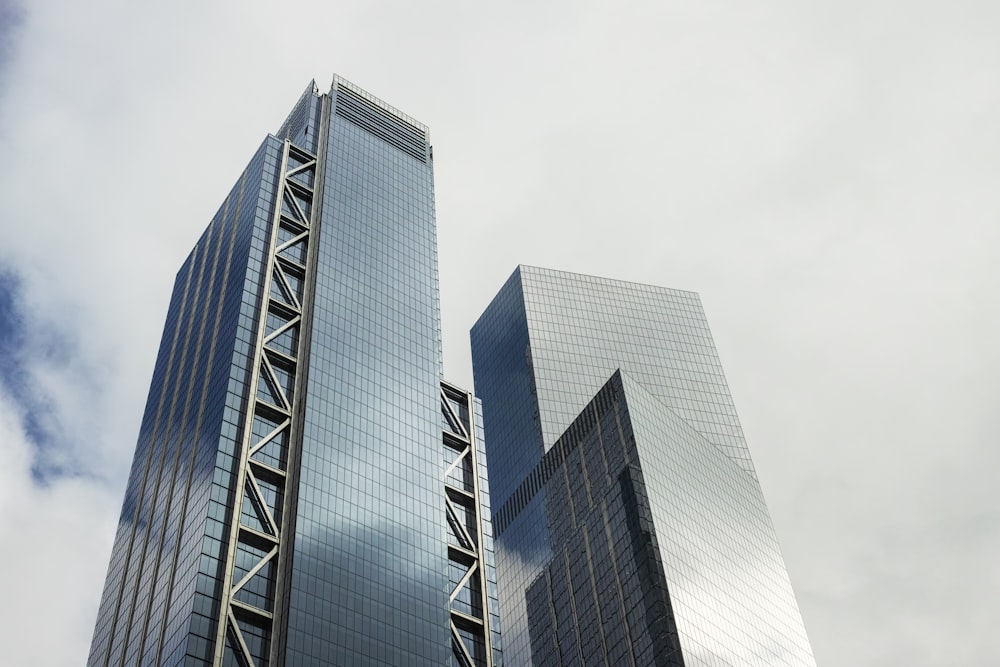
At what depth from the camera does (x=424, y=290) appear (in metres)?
149

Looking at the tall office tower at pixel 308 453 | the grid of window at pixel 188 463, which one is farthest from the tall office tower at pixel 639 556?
the grid of window at pixel 188 463

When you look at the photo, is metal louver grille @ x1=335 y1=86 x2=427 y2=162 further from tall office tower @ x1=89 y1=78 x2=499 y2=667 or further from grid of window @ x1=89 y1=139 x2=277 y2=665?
grid of window @ x1=89 y1=139 x2=277 y2=665

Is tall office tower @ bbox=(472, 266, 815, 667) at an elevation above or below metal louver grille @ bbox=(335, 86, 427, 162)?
below

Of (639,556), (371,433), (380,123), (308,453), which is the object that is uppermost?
(380,123)

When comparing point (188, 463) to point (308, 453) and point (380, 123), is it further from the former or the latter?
point (380, 123)

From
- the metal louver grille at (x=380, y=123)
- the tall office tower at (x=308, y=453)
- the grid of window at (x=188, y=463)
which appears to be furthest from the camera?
the metal louver grille at (x=380, y=123)

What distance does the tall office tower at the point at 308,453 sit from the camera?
101m

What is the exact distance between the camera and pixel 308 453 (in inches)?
4515

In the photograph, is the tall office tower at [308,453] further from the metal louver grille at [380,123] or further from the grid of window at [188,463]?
the metal louver grille at [380,123]

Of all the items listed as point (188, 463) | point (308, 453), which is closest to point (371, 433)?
point (308, 453)

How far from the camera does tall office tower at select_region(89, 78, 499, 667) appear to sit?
10138cm

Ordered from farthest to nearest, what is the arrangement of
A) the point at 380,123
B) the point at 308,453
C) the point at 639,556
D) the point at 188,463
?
the point at 380,123
the point at 639,556
the point at 188,463
the point at 308,453

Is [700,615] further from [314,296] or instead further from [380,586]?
[314,296]

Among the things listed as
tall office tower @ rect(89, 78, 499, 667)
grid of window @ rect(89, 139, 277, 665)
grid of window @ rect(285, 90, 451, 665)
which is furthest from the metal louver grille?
grid of window @ rect(89, 139, 277, 665)
